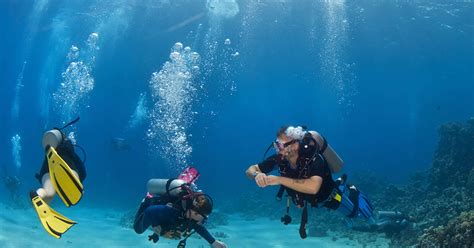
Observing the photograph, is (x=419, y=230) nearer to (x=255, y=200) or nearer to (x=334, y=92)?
(x=255, y=200)

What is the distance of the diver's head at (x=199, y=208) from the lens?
5.43 meters

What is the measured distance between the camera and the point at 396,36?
4038 cm

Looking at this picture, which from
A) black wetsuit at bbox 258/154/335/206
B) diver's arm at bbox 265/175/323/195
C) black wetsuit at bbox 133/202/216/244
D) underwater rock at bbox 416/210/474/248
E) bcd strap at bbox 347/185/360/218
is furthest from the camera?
underwater rock at bbox 416/210/474/248

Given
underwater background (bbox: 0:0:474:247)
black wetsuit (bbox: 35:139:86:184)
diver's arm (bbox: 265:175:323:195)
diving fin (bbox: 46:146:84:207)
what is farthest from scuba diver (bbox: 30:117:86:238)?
underwater background (bbox: 0:0:474:247)

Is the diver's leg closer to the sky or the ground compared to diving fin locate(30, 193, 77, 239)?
closer to the sky

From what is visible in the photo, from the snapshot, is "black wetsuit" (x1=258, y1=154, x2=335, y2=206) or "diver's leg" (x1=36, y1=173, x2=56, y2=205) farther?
"diver's leg" (x1=36, y1=173, x2=56, y2=205)

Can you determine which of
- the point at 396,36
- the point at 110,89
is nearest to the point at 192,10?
the point at 396,36

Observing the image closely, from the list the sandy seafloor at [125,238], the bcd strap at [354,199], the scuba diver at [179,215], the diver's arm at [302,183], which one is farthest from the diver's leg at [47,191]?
the sandy seafloor at [125,238]

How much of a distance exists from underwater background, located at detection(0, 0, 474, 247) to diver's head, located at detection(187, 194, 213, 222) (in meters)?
15.1

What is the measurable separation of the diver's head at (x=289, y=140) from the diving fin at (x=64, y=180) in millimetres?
2711

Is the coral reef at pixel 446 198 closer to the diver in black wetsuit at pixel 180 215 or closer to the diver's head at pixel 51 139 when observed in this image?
the diver in black wetsuit at pixel 180 215

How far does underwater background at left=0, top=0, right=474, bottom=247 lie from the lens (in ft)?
113

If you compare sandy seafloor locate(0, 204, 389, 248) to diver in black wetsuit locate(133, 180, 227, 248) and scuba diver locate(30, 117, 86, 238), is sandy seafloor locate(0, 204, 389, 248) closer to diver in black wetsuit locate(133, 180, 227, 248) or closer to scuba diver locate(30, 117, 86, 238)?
scuba diver locate(30, 117, 86, 238)

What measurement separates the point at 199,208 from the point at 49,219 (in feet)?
6.49
